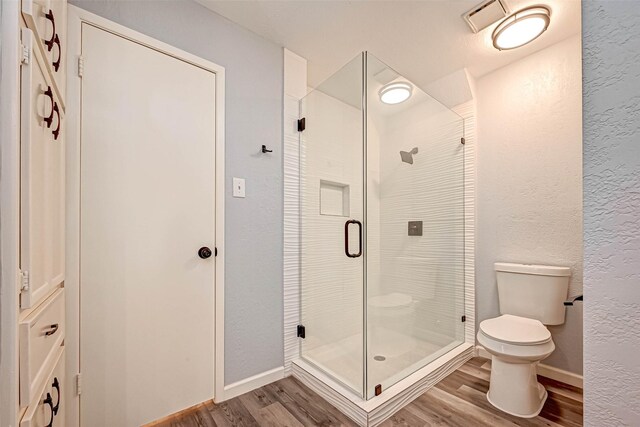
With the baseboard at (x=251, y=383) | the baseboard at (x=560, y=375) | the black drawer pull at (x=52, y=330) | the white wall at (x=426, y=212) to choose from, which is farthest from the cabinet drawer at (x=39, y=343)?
the baseboard at (x=560, y=375)

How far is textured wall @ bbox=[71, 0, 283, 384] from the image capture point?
169 centimetres

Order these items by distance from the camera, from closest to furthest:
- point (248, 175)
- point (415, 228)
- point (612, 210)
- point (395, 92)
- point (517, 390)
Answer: point (612, 210) → point (517, 390) → point (248, 175) → point (395, 92) → point (415, 228)

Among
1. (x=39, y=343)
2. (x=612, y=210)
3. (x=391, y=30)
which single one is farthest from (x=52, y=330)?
(x=391, y=30)

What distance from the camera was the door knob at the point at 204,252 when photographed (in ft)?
5.25

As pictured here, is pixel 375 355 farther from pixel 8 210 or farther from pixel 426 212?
pixel 8 210

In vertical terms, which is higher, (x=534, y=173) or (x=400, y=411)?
(x=534, y=173)

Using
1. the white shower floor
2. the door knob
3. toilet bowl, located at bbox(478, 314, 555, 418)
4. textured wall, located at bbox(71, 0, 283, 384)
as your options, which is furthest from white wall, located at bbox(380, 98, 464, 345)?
the door knob

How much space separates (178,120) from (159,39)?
0.43 metres

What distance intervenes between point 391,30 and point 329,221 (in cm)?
136

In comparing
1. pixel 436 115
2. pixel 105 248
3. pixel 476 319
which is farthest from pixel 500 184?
pixel 105 248

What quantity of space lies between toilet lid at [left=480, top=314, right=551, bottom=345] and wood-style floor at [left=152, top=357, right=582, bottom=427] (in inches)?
16.2

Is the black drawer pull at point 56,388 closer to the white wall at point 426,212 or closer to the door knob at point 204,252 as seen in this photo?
the door knob at point 204,252

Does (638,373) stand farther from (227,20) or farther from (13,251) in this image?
(227,20)

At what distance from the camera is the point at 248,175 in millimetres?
1827
